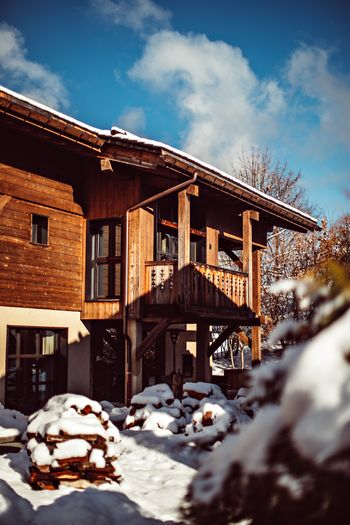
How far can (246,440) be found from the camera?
1615 millimetres

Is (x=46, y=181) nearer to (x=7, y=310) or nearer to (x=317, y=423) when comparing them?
(x=7, y=310)

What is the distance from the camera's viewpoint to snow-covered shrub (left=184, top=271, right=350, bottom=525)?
4.68ft

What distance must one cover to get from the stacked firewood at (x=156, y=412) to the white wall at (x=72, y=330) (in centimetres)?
267

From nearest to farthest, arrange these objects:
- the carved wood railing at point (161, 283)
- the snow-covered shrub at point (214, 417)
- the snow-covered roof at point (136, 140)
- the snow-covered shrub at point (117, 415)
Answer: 1. the snow-covered shrub at point (214, 417)
2. the snow-covered roof at point (136, 140)
3. the snow-covered shrub at point (117, 415)
4. the carved wood railing at point (161, 283)

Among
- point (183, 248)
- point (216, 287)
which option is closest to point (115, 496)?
point (183, 248)

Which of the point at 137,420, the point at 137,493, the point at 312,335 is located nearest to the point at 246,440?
the point at 312,335

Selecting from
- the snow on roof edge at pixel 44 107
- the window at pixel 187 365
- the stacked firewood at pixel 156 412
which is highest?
the snow on roof edge at pixel 44 107

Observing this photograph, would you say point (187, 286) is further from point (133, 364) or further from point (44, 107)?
point (44, 107)

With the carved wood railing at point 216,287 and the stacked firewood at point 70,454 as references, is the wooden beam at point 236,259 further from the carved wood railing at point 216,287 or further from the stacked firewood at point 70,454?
the stacked firewood at point 70,454

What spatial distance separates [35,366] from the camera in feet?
41.6

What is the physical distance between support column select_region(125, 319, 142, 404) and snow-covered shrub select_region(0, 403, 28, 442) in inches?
93.2

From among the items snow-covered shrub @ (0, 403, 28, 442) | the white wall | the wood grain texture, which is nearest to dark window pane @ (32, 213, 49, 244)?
the wood grain texture

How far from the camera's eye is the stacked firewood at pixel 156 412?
1005 centimetres

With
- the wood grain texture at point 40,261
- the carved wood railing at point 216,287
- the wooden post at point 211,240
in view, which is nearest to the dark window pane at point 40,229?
the wood grain texture at point 40,261
